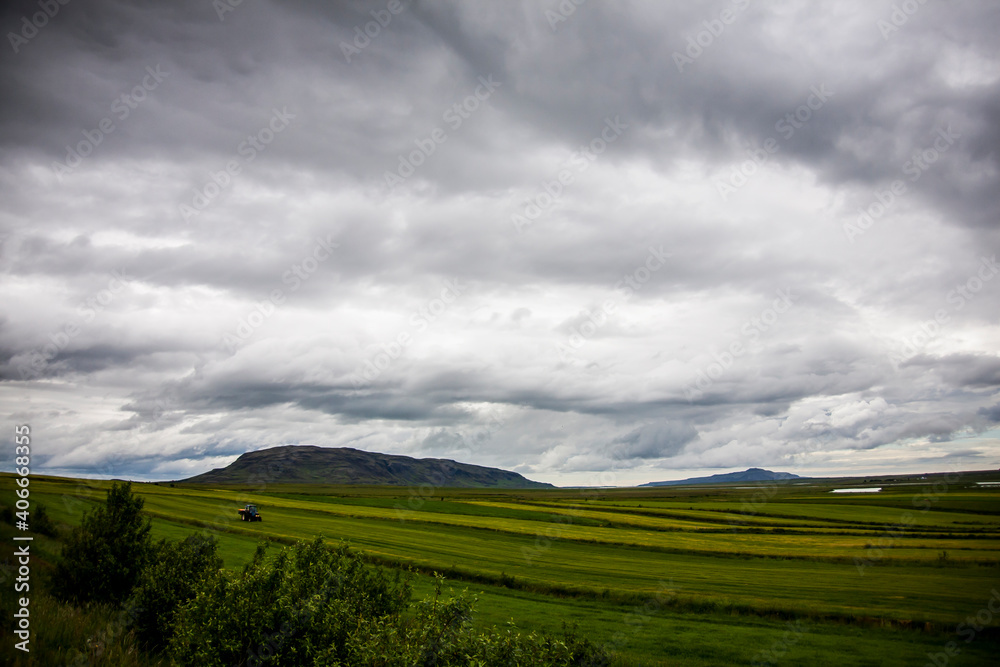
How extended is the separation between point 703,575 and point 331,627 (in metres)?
37.0

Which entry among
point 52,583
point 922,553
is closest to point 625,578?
point 52,583

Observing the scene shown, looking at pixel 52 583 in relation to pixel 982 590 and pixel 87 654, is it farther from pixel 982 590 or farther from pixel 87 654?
pixel 982 590

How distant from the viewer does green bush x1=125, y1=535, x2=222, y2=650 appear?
1631 cm

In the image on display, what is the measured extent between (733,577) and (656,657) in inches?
840

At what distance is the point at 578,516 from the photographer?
307 feet

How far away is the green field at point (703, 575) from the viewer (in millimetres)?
24000

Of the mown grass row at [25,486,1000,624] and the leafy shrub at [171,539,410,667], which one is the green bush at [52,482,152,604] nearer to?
the leafy shrub at [171,539,410,667]

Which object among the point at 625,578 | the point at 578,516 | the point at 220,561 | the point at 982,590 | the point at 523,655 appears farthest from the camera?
the point at 578,516

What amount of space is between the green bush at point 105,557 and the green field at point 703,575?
639cm

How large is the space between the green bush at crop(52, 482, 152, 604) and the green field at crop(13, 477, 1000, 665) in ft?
21.0

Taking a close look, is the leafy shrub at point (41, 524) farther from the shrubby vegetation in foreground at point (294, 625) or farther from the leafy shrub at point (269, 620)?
the leafy shrub at point (269, 620)
